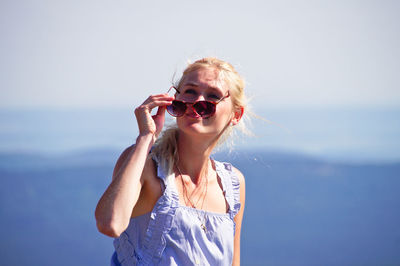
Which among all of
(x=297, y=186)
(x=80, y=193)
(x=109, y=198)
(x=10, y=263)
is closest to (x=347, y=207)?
(x=297, y=186)

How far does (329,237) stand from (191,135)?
4.68 meters

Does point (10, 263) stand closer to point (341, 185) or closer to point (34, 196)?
point (34, 196)

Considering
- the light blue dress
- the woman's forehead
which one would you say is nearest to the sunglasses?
the woman's forehead

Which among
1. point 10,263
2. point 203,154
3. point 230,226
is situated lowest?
point 10,263

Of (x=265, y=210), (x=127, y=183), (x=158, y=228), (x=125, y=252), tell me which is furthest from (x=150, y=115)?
(x=265, y=210)

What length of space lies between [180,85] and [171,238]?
2.36 ft

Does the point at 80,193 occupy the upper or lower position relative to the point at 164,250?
lower

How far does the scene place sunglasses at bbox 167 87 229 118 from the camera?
1858 mm

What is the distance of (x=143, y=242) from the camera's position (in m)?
1.79

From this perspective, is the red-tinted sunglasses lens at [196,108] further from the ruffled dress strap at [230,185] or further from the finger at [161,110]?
the ruffled dress strap at [230,185]

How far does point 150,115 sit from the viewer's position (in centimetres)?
179

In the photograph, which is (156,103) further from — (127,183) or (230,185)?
(230,185)

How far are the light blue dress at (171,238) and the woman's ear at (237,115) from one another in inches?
19.9

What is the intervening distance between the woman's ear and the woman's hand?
0.47 m
